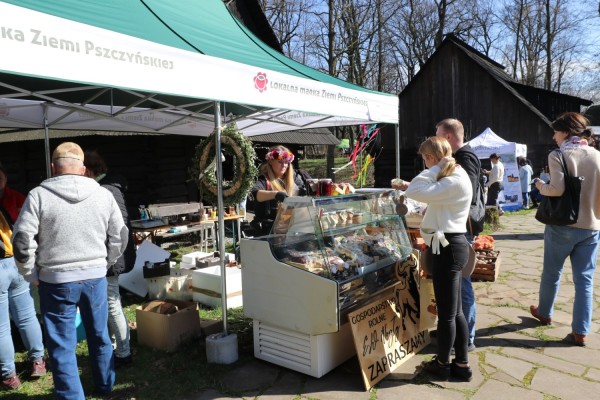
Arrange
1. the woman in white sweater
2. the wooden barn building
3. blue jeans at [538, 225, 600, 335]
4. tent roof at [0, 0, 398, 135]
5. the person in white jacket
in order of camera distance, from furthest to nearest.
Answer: the wooden barn building
the person in white jacket
blue jeans at [538, 225, 600, 335]
the woman in white sweater
tent roof at [0, 0, 398, 135]

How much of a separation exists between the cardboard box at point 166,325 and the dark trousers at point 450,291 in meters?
2.10

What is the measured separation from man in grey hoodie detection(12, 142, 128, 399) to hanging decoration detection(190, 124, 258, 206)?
1065mm

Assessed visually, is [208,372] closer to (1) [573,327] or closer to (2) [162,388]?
(2) [162,388]

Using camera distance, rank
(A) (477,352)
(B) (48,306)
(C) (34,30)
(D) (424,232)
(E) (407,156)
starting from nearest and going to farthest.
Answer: (C) (34,30), (B) (48,306), (D) (424,232), (A) (477,352), (E) (407,156)

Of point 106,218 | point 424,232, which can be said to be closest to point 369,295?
point 424,232

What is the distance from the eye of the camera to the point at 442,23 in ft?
86.7

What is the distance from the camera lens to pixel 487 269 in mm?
5793

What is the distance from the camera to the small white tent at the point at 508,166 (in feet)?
44.8

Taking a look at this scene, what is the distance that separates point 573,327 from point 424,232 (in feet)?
5.89

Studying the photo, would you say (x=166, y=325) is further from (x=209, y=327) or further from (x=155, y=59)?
(x=155, y=59)

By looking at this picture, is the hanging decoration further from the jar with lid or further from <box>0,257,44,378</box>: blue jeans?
<box>0,257,44,378</box>: blue jeans

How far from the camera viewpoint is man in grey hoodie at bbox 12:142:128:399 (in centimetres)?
264

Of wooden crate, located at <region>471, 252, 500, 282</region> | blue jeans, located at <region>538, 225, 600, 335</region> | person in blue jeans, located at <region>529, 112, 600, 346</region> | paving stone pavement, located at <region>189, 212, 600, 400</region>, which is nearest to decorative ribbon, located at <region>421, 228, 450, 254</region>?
paving stone pavement, located at <region>189, 212, 600, 400</region>

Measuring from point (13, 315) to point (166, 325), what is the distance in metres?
1.11
